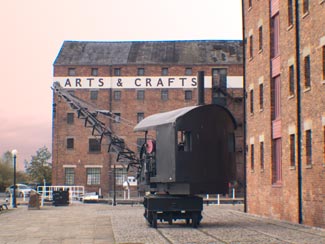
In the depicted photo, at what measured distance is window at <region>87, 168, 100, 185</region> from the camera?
7571 cm

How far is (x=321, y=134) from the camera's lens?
2345 centimetres

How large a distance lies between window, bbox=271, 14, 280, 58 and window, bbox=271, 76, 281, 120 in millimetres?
1154

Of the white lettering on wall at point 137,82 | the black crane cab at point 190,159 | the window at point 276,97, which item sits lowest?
the black crane cab at point 190,159

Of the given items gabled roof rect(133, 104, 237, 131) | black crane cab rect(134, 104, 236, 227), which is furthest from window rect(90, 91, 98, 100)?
black crane cab rect(134, 104, 236, 227)

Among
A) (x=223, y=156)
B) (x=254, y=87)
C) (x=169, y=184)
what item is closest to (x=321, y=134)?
(x=223, y=156)

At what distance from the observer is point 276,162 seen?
1181 inches

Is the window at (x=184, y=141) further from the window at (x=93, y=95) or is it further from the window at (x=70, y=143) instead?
the window at (x=70, y=143)

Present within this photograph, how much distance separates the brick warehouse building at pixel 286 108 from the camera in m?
24.0

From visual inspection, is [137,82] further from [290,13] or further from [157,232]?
[157,232]

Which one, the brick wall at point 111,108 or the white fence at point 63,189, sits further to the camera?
the brick wall at point 111,108

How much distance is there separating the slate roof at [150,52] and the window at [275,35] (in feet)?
152

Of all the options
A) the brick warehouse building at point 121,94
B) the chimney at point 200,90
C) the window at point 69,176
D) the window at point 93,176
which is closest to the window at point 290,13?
the chimney at point 200,90

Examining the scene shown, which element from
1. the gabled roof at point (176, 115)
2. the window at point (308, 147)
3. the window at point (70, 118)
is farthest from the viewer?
the window at point (70, 118)

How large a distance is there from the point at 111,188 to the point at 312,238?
56.3 m
